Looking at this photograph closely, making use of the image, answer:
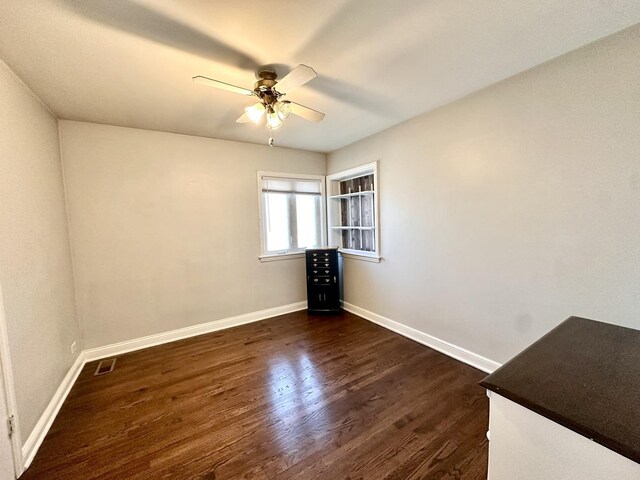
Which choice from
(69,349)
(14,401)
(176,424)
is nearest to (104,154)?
(69,349)

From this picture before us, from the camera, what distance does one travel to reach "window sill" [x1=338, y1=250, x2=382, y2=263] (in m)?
3.51

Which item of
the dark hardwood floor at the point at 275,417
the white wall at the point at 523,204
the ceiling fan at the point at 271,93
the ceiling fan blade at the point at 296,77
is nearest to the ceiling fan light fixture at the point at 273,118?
the ceiling fan at the point at 271,93

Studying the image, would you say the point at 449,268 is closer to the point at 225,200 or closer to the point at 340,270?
the point at 340,270

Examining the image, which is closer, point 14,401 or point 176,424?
point 14,401

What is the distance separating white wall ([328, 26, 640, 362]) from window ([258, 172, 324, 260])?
141 cm

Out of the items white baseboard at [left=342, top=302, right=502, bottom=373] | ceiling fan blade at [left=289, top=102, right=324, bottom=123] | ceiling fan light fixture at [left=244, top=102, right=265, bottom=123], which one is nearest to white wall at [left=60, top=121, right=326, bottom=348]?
white baseboard at [left=342, top=302, right=502, bottom=373]

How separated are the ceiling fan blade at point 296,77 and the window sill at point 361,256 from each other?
236cm

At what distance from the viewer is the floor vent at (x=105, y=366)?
2559mm

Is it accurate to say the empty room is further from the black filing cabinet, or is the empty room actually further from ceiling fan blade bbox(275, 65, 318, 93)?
the black filing cabinet

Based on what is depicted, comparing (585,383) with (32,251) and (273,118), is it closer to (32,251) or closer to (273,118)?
(273,118)

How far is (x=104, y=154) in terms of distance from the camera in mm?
2787

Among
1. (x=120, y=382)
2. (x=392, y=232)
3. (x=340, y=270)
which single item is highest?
(x=392, y=232)

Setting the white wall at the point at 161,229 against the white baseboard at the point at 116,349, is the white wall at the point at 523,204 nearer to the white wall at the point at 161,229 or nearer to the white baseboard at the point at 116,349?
the white baseboard at the point at 116,349

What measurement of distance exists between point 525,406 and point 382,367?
182 cm
